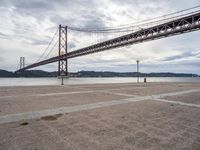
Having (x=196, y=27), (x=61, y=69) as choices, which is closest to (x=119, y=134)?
(x=196, y=27)

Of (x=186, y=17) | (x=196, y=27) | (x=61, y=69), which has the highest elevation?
(x=186, y=17)

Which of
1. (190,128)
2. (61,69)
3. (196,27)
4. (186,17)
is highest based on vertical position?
(186,17)

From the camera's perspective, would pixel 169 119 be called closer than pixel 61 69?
Yes

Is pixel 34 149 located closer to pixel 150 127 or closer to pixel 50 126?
pixel 50 126

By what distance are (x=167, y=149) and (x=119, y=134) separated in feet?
3.31

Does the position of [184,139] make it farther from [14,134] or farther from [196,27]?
[196,27]

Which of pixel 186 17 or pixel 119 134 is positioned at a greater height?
pixel 186 17

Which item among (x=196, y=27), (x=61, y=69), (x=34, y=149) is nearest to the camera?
(x=34, y=149)

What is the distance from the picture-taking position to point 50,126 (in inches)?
165

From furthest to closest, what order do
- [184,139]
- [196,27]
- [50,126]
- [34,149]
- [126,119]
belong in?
[196,27], [126,119], [50,126], [184,139], [34,149]

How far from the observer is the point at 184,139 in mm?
3525

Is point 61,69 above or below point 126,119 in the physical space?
above

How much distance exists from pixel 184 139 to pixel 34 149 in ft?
9.40

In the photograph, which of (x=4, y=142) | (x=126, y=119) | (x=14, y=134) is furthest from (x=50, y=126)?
(x=126, y=119)
